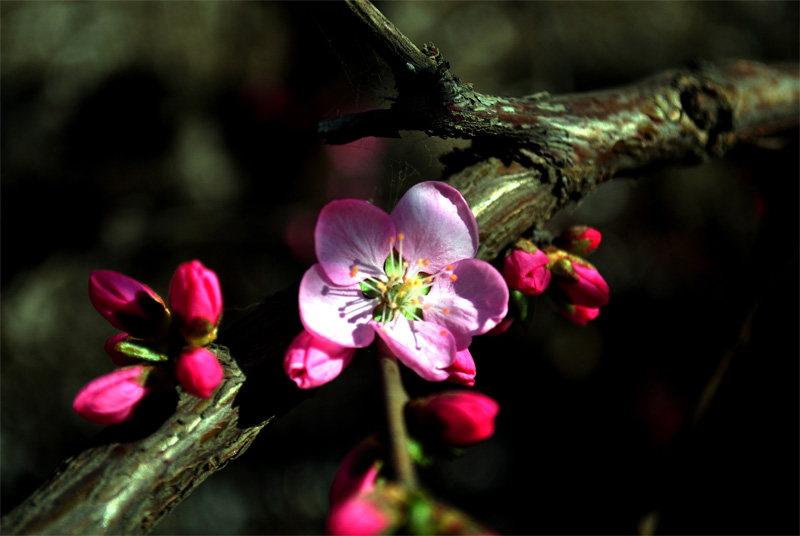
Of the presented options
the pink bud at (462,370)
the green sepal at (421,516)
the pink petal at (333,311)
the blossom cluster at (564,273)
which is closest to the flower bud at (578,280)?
the blossom cluster at (564,273)

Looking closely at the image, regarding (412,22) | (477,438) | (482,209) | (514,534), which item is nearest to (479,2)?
(412,22)

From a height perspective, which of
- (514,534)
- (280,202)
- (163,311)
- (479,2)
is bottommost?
(514,534)

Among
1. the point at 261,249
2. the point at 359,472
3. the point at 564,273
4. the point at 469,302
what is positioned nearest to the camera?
the point at 359,472

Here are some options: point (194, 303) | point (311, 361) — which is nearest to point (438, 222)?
point (311, 361)

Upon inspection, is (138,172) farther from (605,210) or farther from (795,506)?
(795,506)

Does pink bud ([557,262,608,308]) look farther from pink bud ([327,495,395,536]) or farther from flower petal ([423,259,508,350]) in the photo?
→ pink bud ([327,495,395,536])

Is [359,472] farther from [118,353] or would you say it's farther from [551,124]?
[551,124]
